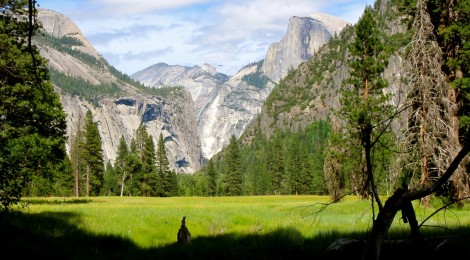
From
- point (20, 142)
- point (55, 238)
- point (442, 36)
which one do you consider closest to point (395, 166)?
point (442, 36)

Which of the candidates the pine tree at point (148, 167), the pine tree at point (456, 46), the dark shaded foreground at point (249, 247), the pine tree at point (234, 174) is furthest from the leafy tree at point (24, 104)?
the pine tree at point (234, 174)

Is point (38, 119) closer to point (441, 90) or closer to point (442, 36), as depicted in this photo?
point (441, 90)

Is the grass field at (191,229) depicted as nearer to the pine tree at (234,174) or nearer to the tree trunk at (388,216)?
the tree trunk at (388,216)

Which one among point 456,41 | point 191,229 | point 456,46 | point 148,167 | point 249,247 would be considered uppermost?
point 456,41

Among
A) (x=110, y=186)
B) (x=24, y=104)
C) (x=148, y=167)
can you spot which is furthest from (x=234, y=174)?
(x=24, y=104)

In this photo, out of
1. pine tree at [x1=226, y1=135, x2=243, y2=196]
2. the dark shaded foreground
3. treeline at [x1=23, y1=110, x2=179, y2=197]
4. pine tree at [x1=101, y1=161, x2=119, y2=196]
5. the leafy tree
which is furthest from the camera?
pine tree at [x1=101, y1=161, x2=119, y2=196]

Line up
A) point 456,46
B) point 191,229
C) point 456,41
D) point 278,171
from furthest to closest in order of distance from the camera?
1. point 278,171
2. point 456,46
3. point 456,41
4. point 191,229

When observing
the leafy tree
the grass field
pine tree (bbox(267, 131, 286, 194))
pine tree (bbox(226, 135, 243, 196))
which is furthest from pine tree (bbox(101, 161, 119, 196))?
the grass field

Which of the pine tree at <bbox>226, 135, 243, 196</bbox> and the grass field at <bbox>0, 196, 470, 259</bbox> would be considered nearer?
the grass field at <bbox>0, 196, 470, 259</bbox>

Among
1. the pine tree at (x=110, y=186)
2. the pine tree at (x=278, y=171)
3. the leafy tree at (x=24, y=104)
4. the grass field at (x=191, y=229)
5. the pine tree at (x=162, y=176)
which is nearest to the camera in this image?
the grass field at (x=191, y=229)

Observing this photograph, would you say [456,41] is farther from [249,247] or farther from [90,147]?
[90,147]

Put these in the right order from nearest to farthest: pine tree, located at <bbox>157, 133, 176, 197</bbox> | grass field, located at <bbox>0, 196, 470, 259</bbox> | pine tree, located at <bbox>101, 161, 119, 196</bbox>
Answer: grass field, located at <bbox>0, 196, 470, 259</bbox> → pine tree, located at <bbox>157, 133, 176, 197</bbox> → pine tree, located at <bbox>101, 161, 119, 196</bbox>

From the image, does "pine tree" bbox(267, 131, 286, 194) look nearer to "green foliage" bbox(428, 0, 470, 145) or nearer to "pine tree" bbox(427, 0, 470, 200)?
"pine tree" bbox(427, 0, 470, 200)

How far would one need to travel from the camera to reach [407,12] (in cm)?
2398
